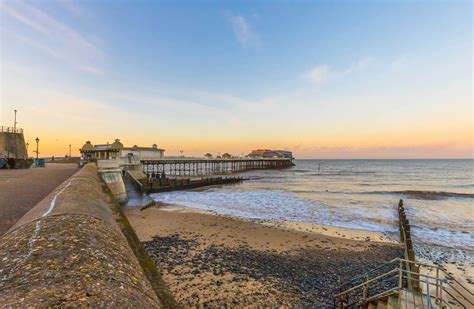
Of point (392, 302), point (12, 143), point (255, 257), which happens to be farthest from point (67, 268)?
point (12, 143)

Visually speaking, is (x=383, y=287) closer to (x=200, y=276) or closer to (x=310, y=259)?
(x=310, y=259)

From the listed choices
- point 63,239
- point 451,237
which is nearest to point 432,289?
point 451,237

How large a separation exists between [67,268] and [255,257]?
30.0ft

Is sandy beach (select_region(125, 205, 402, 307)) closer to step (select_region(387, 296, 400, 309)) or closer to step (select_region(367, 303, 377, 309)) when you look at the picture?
step (select_region(367, 303, 377, 309))

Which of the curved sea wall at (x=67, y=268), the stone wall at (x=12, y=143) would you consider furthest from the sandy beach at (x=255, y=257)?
the stone wall at (x=12, y=143)

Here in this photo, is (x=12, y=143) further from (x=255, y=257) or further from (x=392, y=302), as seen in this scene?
(x=392, y=302)

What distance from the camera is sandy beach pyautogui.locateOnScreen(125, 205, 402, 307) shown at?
7617 mm

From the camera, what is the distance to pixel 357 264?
33.5 feet

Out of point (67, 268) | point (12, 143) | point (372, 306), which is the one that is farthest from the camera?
point (12, 143)

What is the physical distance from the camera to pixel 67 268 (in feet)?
8.07

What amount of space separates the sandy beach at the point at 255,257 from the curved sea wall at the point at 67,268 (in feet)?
15.0

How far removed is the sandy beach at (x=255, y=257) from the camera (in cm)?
762

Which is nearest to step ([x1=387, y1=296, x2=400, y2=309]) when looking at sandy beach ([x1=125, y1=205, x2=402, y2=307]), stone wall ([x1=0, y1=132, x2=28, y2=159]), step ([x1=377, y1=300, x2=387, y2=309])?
step ([x1=377, y1=300, x2=387, y2=309])

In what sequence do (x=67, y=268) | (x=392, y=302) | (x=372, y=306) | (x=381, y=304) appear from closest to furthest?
(x=67, y=268) → (x=392, y=302) → (x=381, y=304) → (x=372, y=306)
